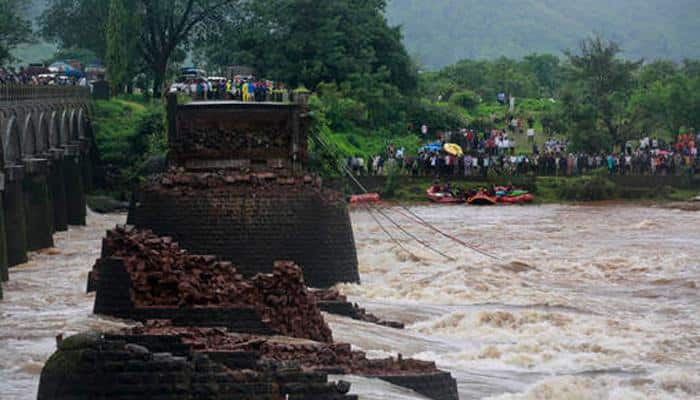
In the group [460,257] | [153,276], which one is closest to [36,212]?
[460,257]

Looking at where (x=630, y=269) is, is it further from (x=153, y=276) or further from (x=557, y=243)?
(x=153, y=276)

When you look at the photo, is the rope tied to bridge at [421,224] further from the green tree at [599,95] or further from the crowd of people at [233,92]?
the green tree at [599,95]

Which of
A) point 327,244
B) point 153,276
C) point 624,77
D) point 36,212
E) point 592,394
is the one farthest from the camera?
point 624,77

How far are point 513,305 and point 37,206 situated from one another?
2692cm

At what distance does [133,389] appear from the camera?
24.1m

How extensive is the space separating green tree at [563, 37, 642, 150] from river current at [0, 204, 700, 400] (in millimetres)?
21896

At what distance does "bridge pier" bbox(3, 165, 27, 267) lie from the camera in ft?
199

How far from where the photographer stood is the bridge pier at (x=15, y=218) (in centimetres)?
6053

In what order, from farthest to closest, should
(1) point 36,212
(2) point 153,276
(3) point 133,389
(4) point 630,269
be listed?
(1) point 36,212 < (4) point 630,269 < (2) point 153,276 < (3) point 133,389

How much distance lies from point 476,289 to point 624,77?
210 ft

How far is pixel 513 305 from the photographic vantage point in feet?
157

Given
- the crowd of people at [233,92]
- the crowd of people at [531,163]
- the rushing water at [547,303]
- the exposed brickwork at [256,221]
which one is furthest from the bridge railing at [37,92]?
the exposed brickwork at [256,221]

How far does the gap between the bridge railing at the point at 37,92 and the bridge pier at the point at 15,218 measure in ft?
13.2

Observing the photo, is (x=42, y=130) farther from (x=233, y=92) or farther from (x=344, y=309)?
(x=344, y=309)
